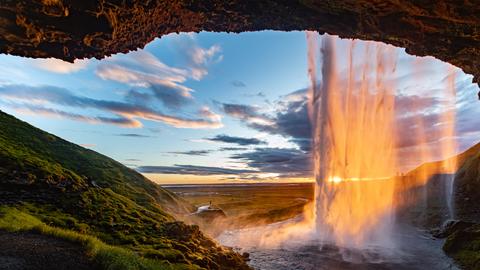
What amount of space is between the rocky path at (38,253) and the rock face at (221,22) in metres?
13.3

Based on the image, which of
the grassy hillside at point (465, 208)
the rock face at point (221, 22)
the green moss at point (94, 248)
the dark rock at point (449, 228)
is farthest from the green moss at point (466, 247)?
the green moss at point (94, 248)

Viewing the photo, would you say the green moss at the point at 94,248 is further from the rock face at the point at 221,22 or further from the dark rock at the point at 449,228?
the dark rock at the point at 449,228

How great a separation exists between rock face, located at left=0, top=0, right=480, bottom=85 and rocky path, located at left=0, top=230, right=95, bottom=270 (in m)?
13.3

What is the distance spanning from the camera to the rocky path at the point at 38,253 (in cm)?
1655

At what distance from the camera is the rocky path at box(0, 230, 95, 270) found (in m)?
16.5

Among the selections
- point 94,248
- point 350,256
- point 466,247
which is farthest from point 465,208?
point 94,248

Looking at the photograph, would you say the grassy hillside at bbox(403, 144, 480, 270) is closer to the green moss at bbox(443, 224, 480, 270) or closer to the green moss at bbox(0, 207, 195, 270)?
the green moss at bbox(443, 224, 480, 270)

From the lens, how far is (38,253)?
1841 cm

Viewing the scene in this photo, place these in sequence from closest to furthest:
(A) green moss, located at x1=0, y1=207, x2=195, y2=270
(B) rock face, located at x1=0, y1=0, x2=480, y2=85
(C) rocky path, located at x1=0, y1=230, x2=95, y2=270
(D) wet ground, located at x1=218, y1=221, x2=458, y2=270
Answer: (C) rocky path, located at x1=0, y1=230, x2=95, y2=270 < (B) rock face, located at x1=0, y1=0, x2=480, y2=85 < (A) green moss, located at x1=0, y1=207, x2=195, y2=270 < (D) wet ground, located at x1=218, y1=221, x2=458, y2=270

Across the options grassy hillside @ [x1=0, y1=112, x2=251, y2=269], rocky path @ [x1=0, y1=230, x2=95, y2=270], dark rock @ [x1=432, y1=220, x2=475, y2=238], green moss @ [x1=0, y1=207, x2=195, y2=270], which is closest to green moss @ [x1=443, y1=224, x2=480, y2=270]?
dark rock @ [x1=432, y1=220, x2=475, y2=238]

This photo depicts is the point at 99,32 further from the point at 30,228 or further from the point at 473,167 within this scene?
the point at 473,167

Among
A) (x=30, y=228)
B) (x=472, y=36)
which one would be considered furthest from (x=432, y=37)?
(x=30, y=228)

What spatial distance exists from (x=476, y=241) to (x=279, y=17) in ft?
139

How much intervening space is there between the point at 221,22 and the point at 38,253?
2123 cm
